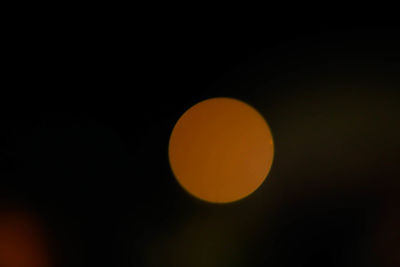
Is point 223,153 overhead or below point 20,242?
overhead

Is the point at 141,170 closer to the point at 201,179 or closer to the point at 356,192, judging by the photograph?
the point at 201,179

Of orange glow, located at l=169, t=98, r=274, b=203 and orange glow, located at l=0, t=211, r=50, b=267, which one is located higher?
orange glow, located at l=169, t=98, r=274, b=203

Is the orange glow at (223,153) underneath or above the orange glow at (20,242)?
above

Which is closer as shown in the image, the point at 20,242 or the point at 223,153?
the point at 20,242

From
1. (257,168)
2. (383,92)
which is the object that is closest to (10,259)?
(257,168)
